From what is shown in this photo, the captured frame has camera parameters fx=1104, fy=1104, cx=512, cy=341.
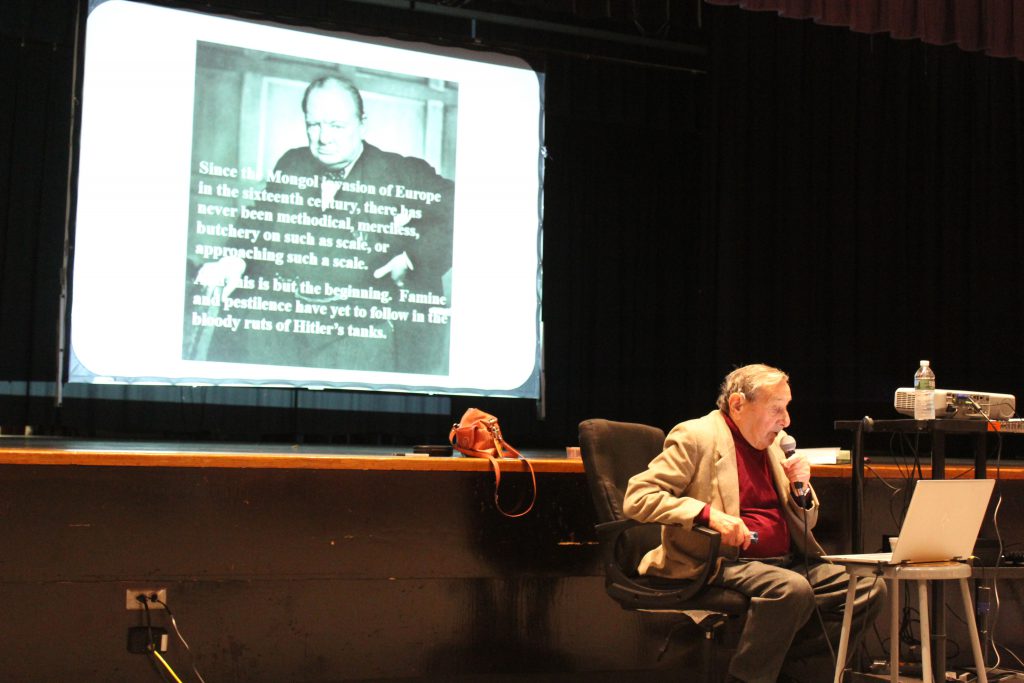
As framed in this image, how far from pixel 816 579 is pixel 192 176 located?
2759 millimetres

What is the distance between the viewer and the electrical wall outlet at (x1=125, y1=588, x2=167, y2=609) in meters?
3.08

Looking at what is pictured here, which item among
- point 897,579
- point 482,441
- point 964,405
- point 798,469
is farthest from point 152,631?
point 964,405

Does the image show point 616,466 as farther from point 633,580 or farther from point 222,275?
point 222,275

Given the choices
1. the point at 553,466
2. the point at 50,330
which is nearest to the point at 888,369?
the point at 553,466

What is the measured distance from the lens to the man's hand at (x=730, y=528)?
8.64ft

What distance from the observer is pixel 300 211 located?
444cm

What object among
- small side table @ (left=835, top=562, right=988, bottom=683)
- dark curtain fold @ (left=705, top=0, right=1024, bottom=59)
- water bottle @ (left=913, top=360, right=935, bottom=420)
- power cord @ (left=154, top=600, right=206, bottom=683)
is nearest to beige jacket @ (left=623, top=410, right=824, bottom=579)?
A: small side table @ (left=835, top=562, right=988, bottom=683)

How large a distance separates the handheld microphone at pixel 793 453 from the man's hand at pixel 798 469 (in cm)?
1

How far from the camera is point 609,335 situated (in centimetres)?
623

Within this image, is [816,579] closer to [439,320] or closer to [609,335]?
[439,320]

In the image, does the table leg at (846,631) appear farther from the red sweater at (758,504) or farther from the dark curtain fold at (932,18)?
the dark curtain fold at (932,18)

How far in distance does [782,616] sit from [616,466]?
2.04ft

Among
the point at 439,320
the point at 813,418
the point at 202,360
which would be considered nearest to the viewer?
the point at 202,360

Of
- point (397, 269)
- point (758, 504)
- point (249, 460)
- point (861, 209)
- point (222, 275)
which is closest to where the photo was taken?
point (758, 504)
